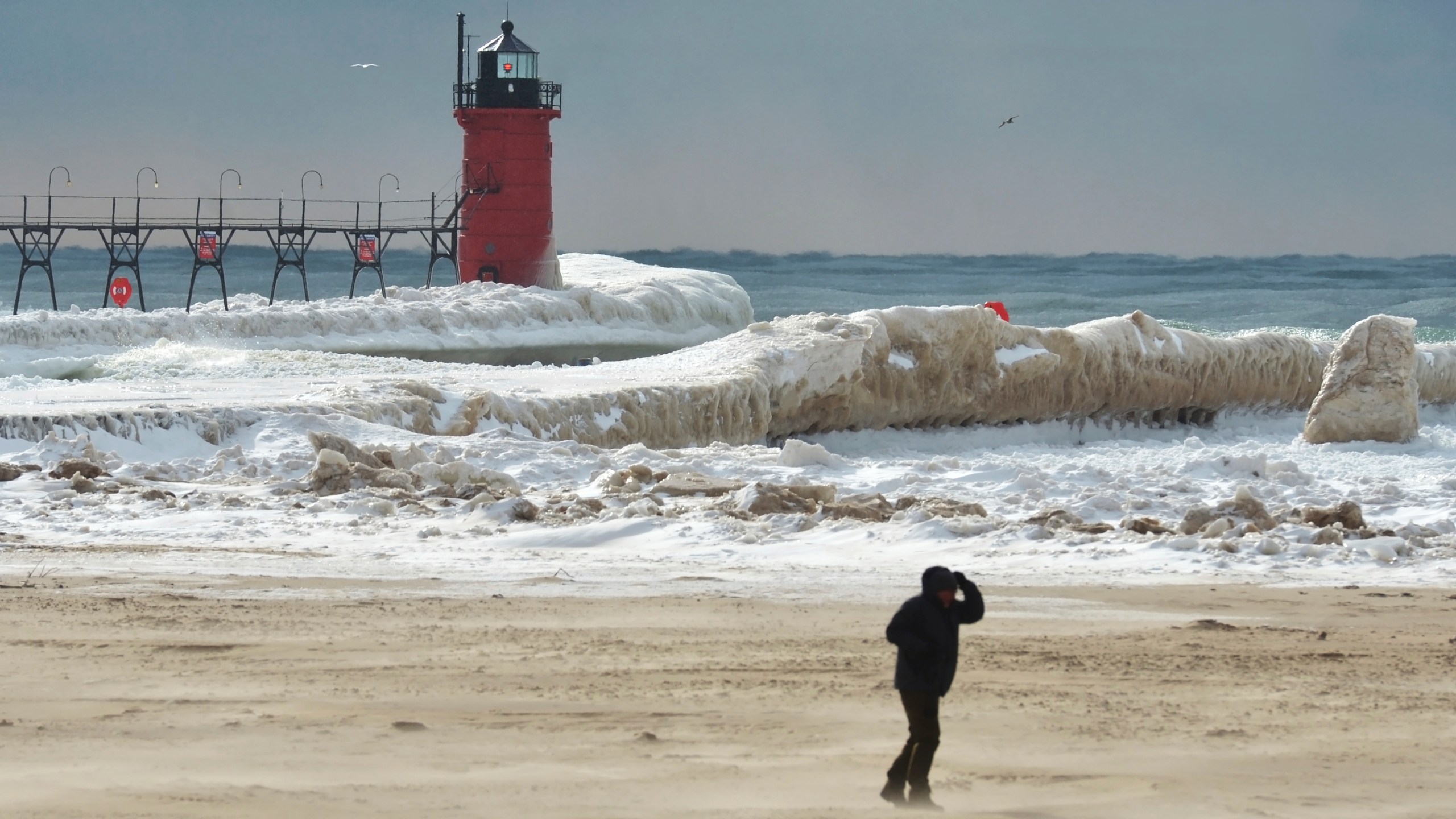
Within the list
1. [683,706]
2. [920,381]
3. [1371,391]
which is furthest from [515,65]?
[683,706]

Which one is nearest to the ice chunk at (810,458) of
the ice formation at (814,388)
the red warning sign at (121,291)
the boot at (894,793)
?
the ice formation at (814,388)

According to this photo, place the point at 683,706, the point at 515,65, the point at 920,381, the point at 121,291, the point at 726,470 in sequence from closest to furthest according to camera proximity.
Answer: the point at 683,706 → the point at 726,470 → the point at 920,381 → the point at 121,291 → the point at 515,65

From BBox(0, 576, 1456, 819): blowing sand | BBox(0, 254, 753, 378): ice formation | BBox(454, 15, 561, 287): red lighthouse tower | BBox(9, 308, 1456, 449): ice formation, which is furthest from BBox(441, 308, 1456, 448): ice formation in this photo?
BBox(454, 15, 561, 287): red lighthouse tower

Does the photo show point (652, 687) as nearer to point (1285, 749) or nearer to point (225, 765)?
point (225, 765)

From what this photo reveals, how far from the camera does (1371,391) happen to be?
18.0m

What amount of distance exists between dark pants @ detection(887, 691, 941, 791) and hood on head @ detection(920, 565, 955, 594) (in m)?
0.29

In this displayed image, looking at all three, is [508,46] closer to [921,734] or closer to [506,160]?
[506,160]

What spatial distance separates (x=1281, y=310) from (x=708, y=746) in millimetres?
56220

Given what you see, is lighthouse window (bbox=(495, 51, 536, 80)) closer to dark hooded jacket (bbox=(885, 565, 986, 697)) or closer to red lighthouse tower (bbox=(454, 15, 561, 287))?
red lighthouse tower (bbox=(454, 15, 561, 287))

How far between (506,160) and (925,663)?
3399 centimetres

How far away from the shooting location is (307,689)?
5711mm

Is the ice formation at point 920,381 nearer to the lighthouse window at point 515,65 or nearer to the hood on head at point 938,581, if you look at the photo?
the hood on head at point 938,581

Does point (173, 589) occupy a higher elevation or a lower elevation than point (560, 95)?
lower

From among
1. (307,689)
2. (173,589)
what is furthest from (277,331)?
(307,689)
